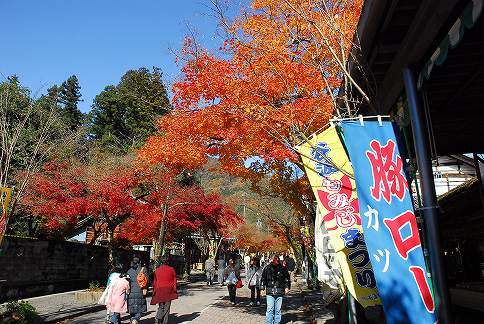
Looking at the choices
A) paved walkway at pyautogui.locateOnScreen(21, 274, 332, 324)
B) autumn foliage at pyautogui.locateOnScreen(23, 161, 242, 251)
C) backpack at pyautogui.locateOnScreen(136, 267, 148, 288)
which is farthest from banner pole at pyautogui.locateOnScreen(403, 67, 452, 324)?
autumn foliage at pyautogui.locateOnScreen(23, 161, 242, 251)

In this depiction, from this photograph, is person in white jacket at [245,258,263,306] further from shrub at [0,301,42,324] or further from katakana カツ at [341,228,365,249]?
katakana カツ at [341,228,365,249]

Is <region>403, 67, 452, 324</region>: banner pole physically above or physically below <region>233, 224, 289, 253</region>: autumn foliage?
below

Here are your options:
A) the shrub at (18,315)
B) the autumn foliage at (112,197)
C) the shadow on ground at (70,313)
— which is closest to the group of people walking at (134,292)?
the shrub at (18,315)

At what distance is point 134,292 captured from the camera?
10.2 meters

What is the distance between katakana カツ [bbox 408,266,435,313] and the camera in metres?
4.45

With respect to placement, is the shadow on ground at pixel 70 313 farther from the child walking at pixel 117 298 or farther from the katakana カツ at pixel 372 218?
the katakana カツ at pixel 372 218

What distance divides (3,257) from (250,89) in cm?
1381

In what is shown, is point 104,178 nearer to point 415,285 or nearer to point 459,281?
point 459,281

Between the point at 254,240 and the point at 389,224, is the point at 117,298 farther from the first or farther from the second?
the point at 254,240

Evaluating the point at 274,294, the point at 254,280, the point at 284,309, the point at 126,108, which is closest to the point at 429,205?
the point at 274,294

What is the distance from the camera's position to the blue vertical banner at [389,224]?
174 inches

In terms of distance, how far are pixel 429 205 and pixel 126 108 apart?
1886 inches

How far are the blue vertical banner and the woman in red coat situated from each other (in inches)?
276

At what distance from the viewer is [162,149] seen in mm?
13508
